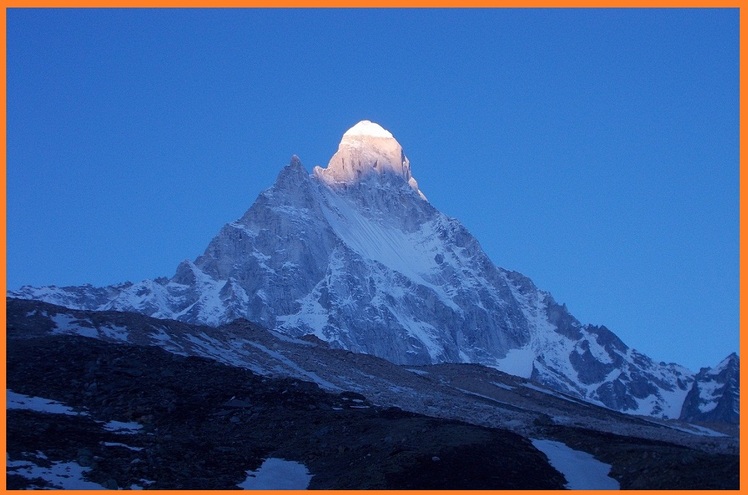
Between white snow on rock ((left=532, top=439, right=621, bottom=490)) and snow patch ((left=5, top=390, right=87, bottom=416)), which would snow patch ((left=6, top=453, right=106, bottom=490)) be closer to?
snow patch ((left=5, top=390, right=87, bottom=416))

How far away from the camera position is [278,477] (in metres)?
37.2

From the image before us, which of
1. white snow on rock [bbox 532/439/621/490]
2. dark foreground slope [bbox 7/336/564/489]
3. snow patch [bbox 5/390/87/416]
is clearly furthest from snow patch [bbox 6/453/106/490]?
white snow on rock [bbox 532/439/621/490]

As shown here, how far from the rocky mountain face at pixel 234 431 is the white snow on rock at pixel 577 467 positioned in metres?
0.41

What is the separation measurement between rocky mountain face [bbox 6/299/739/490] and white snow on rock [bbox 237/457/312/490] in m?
0.26

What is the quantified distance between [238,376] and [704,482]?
118ft

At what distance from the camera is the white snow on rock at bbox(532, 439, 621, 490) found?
35.4m

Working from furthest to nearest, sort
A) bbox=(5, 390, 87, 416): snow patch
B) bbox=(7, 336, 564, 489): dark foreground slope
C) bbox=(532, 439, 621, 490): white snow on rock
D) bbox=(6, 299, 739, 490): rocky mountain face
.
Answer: bbox=(5, 390, 87, 416): snow patch → bbox=(532, 439, 621, 490): white snow on rock → bbox=(7, 336, 564, 489): dark foreground slope → bbox=(6, 299, 739, 490): rocky mountain face

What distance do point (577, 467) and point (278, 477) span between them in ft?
38.7

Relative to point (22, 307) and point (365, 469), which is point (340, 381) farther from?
point (365, 469)

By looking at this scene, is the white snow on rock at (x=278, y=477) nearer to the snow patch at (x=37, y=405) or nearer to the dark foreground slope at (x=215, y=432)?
the dark foreground slope at (x=215, y=432)

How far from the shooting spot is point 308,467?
39.2 meters

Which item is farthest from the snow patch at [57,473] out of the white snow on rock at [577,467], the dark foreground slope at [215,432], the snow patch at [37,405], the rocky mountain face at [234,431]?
the white snow on rock at [577,467]

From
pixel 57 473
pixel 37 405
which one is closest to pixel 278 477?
pixel 57 473

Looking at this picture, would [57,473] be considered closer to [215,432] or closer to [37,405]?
[215,432]
